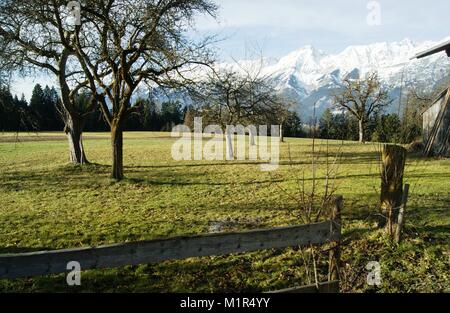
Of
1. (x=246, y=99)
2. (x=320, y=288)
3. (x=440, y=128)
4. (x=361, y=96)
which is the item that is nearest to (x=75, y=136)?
(x=246, y=99)

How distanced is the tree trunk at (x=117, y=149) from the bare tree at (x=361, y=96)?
Result: 38.0 m

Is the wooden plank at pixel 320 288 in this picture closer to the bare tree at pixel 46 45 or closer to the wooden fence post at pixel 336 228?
the wooden fence post at pixel 336 228

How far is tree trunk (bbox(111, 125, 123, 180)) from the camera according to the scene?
1636 cm

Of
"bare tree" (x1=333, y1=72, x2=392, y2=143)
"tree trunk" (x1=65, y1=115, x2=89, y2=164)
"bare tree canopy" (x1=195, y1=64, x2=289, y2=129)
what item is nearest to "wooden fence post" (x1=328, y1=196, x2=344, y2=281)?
"tree trunk" (x1=65, y1=115, x2=89, y2=164)

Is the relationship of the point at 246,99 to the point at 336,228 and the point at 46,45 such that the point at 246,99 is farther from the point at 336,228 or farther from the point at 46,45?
the point at 336,228

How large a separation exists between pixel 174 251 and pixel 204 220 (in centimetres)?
591

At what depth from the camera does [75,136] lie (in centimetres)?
2027

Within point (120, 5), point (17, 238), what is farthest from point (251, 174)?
point (17, 238)

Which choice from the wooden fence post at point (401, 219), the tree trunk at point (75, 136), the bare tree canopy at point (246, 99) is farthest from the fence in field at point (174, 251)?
the bare tree canopy at point (246, 99)

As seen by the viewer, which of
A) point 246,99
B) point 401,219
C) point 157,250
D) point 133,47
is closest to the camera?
point 157,250

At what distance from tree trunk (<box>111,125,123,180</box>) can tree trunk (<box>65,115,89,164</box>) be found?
185 inches

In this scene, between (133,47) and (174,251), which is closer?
(174,251)

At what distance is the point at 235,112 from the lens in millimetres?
26969
